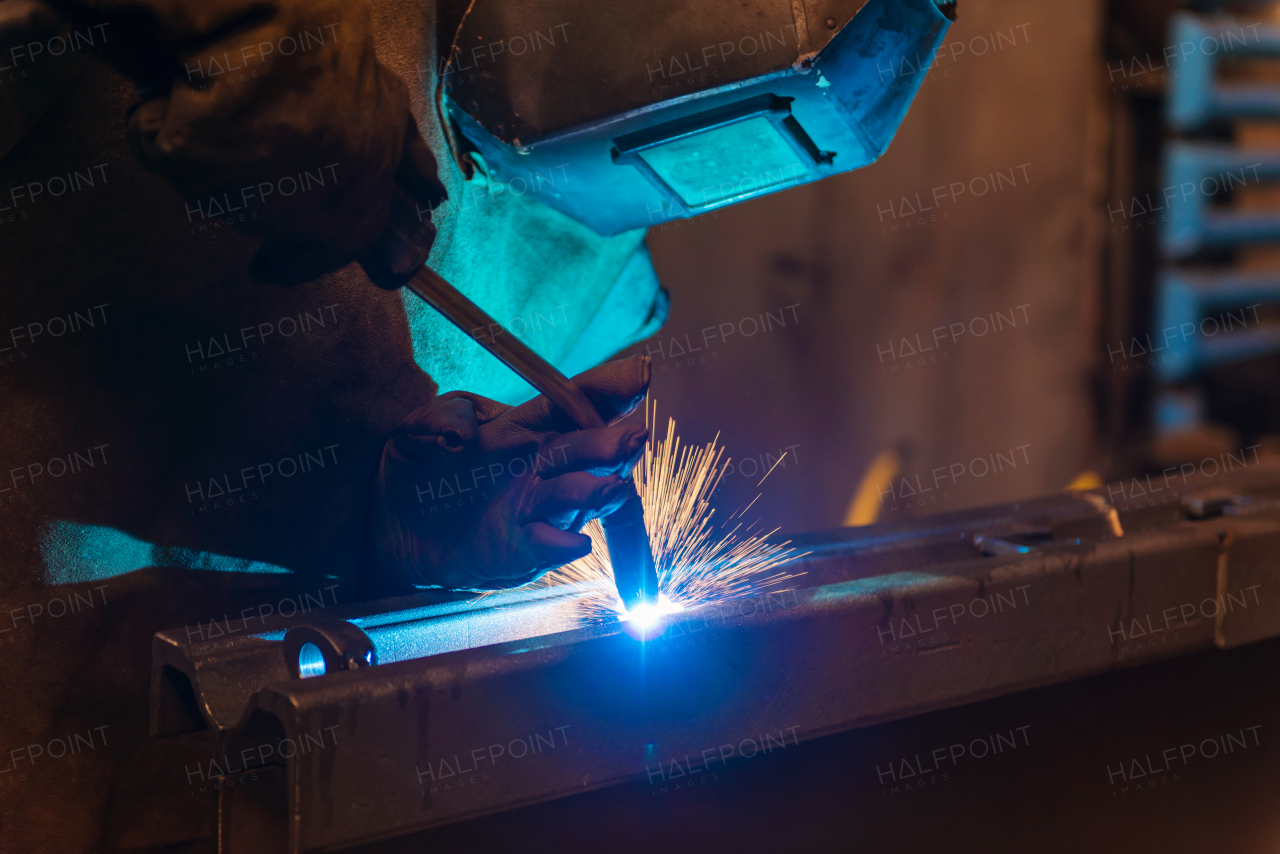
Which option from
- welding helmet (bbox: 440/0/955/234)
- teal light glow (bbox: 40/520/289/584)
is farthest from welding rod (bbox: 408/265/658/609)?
teal light glow (bbox: 40/520/289/584)

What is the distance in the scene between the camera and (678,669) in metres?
0.91

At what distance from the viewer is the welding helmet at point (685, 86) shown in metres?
1.12

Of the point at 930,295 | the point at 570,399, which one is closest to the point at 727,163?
the point at 570,399

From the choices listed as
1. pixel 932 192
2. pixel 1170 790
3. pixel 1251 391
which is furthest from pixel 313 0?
pixel 1251 391

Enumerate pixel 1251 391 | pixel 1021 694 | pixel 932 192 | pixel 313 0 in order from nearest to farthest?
pixel 313 0
pixel 1021 694
pixel 932 192
pixel 1251 391

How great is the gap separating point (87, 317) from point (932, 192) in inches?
112

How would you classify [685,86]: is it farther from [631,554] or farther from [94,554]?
[94,554]

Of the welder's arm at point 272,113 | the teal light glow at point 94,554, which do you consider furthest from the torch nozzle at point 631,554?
the teal light glow at point 94,554

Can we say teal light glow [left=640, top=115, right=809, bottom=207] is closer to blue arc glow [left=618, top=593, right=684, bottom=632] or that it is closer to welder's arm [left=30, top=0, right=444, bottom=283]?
welder's arm [left=30, top=0, right=444, bottom=283]

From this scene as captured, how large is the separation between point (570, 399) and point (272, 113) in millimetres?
465

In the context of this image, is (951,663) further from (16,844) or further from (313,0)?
(16,844)

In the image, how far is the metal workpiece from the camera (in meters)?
0.76

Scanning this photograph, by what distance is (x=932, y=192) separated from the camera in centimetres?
325

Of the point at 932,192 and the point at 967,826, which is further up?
the point at 932,192
